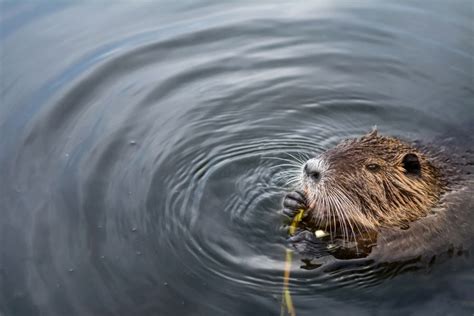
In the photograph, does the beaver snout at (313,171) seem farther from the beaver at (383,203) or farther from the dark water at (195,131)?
the dark water at (195,131)

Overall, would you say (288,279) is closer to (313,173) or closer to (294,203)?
(294,203)

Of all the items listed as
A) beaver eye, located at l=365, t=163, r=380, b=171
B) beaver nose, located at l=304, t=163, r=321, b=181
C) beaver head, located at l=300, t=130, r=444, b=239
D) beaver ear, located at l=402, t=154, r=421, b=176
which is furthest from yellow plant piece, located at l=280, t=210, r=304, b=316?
beaver ear, located at l=402, t=154, r=421, b=176

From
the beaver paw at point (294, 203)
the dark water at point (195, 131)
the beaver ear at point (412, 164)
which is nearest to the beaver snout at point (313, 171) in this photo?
the beaver paw at point (294, 203)

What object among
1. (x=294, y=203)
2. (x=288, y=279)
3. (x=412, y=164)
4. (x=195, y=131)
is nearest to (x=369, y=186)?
(x=412, y=164)

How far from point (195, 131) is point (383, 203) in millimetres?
2187

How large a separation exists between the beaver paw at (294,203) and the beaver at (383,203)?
10 cm

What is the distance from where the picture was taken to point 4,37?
329 inches

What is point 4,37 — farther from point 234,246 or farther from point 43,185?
point 234,246

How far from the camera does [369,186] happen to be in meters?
5.26

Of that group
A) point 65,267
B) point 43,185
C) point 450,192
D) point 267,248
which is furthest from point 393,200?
point 43,185

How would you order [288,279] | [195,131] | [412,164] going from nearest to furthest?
[288,279] < [412,164] < [195,131]

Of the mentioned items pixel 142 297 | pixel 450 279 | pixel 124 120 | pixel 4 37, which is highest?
pixel 4 37

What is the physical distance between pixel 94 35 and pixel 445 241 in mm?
5040

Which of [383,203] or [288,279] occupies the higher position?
[383,203]
